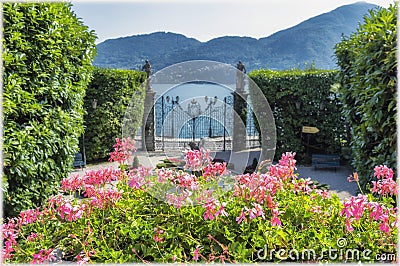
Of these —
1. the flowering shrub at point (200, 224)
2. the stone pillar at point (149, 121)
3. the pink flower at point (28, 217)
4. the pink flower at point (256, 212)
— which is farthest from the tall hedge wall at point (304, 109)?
the pink flower at point (28, 217)

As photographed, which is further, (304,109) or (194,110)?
(194,110)

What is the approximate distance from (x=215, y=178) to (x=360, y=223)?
75 centimetres

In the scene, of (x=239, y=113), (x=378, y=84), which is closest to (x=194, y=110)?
(x=239, y=113)

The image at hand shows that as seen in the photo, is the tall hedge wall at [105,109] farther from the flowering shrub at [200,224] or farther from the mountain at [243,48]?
the flowering shrub at [200,224]

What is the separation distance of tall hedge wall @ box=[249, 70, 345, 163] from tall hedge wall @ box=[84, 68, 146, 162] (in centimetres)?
312

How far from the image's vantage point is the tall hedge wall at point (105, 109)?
805 centimetres

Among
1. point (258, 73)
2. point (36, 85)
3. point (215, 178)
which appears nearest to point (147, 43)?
point (258, 73)

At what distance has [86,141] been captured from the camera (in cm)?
806

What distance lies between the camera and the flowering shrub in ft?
4.92

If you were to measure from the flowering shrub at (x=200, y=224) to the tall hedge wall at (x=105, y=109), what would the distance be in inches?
254

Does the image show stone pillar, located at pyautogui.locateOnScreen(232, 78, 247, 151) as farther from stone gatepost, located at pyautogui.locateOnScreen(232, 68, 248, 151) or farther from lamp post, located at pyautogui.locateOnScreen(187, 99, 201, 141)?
lamp post, located at pyautogui.locateOnScreen(187, 99, 201, 141)

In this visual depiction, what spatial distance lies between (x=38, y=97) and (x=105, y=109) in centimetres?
525

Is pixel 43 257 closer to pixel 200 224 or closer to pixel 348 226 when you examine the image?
pixel 200 224

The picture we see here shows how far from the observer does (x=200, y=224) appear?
1.63 meters
